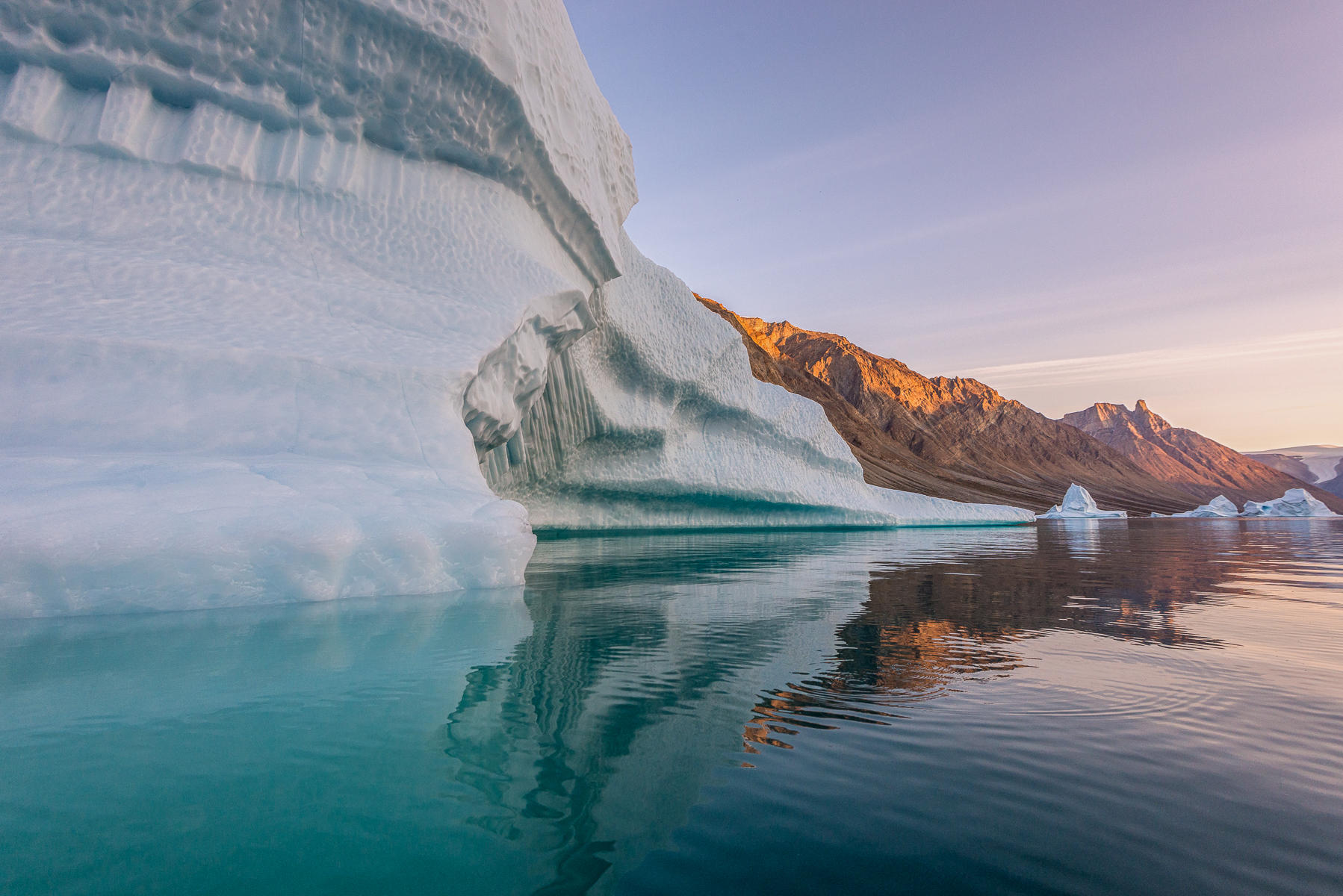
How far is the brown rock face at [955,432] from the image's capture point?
2968 inches

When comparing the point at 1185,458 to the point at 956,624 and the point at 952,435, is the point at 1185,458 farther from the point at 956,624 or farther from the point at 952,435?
the point at 956,624

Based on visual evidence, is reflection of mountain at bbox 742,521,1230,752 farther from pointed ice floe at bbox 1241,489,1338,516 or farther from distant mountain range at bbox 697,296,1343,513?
distant mountain range at bbox 697,296,1343,513

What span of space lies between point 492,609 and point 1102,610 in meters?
3.46

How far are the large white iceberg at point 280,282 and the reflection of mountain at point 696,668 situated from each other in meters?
1.35

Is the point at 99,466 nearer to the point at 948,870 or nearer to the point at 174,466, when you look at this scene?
the point at 174,466

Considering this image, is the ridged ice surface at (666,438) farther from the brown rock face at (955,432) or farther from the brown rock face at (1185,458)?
the brown rock face at (1185,458)

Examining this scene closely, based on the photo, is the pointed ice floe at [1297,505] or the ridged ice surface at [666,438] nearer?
the ridged ice surface at [666,438]

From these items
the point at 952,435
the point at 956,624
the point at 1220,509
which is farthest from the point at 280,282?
the point at 952,435

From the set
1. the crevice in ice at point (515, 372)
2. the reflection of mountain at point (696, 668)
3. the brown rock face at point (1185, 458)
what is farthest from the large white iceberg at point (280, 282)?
the brown rock face at point (1185, 458)

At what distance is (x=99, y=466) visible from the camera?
367cm

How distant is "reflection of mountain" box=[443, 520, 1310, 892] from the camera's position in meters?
1.38

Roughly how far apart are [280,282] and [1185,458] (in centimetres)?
18280

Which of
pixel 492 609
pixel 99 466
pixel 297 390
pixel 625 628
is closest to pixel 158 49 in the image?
pixel 297 390

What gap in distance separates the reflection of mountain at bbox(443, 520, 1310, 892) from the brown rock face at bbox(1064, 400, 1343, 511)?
142917 millimetres
